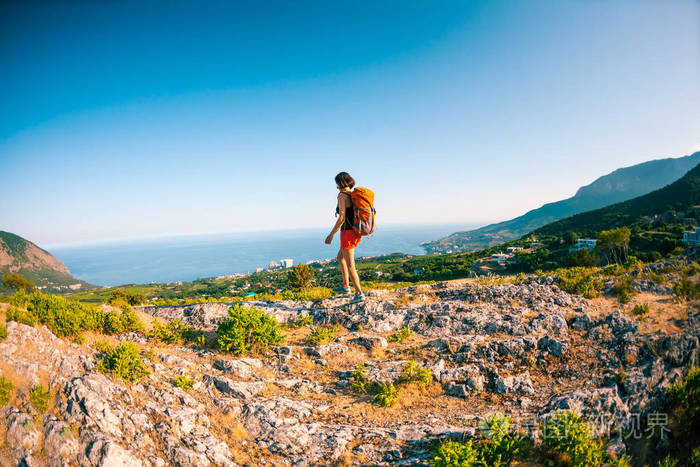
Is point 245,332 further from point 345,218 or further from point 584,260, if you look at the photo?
point 584,260

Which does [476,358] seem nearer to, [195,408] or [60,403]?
[195,408]

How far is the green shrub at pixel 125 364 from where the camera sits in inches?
152

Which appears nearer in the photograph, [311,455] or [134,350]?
[311,455]

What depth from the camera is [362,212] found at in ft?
22.2

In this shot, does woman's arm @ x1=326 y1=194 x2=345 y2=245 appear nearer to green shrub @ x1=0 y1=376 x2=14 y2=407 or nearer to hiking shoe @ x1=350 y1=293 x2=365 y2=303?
hiking shoe @ x1=350 y1=293 x2=365 y2=303

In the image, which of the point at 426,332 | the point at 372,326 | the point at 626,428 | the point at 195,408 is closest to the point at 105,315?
the point at 195,408

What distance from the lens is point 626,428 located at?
11.1ft

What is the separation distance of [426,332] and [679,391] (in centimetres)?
411

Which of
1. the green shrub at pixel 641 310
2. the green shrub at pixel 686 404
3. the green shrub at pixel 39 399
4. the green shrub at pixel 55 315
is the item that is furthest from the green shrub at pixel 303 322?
the green shrub at pixel 641 310

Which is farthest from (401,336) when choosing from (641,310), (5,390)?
(5,390)

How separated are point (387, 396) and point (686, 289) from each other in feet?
23.7

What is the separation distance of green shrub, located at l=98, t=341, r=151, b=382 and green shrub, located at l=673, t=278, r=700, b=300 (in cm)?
1035

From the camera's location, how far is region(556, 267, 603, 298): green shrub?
728cm

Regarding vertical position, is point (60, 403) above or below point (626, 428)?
above
